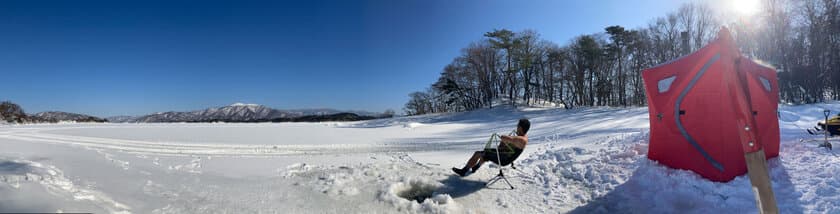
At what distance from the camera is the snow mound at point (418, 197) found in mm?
3225

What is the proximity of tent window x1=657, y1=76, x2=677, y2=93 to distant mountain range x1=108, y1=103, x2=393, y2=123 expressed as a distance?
2251 cm

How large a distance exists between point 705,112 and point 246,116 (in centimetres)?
3519

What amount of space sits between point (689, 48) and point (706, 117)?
89.4 ft

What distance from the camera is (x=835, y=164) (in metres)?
3.74

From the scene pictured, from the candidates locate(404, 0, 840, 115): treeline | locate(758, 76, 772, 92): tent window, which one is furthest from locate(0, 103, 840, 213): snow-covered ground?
locate(404, 0, 840, 115): treeline

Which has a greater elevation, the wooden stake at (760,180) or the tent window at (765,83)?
the tent window at (765,83)

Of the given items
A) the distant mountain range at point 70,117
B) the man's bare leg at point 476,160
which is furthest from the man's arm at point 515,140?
the distant mountain range at point 70,117

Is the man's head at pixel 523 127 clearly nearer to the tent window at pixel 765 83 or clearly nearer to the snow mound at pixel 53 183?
the tent window at pixel 765 83

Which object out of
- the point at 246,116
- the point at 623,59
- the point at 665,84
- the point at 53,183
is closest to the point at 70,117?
the point at 246,116

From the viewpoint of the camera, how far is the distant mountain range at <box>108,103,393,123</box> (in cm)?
2361

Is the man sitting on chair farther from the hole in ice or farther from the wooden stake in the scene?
the wooden stake

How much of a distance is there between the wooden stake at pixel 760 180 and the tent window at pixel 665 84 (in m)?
2.95

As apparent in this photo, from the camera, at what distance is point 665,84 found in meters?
4.37

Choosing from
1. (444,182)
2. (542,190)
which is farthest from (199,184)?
(542,190)
